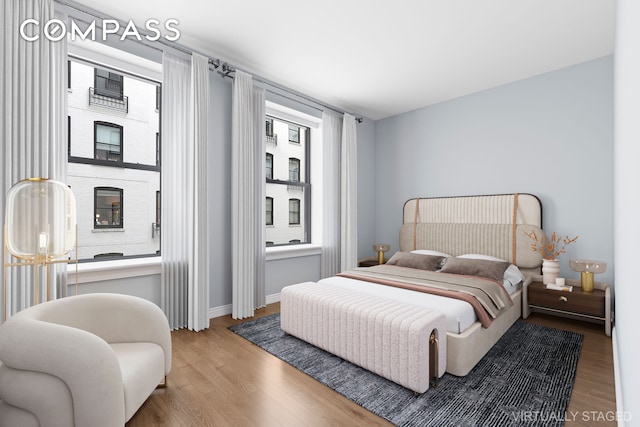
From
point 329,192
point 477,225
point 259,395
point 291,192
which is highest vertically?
point 291,192

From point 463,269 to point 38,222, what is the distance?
11.8 ft

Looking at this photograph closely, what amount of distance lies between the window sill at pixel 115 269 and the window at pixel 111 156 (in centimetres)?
20

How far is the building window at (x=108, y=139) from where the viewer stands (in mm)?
4396

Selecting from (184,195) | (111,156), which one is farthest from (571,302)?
(111,156)

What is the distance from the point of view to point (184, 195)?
306cm

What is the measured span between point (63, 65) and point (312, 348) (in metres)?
2.99

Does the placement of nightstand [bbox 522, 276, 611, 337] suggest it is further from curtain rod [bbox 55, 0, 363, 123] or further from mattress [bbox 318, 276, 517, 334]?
curtain rod [bbox 55, 0, 363, 123]

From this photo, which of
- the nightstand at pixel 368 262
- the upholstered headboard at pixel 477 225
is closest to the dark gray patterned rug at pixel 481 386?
the upholstered headboard at pixel 477 225

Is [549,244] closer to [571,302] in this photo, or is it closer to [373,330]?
[571,302]

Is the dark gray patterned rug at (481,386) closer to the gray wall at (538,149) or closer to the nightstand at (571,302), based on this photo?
the nightstand at (571,302)

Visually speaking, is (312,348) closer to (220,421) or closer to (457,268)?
(220,421)

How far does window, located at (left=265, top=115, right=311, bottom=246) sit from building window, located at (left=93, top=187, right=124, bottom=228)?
2.18m

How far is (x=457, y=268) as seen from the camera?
338 cm

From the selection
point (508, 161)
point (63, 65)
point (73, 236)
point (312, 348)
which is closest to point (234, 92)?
point (63, 65)
